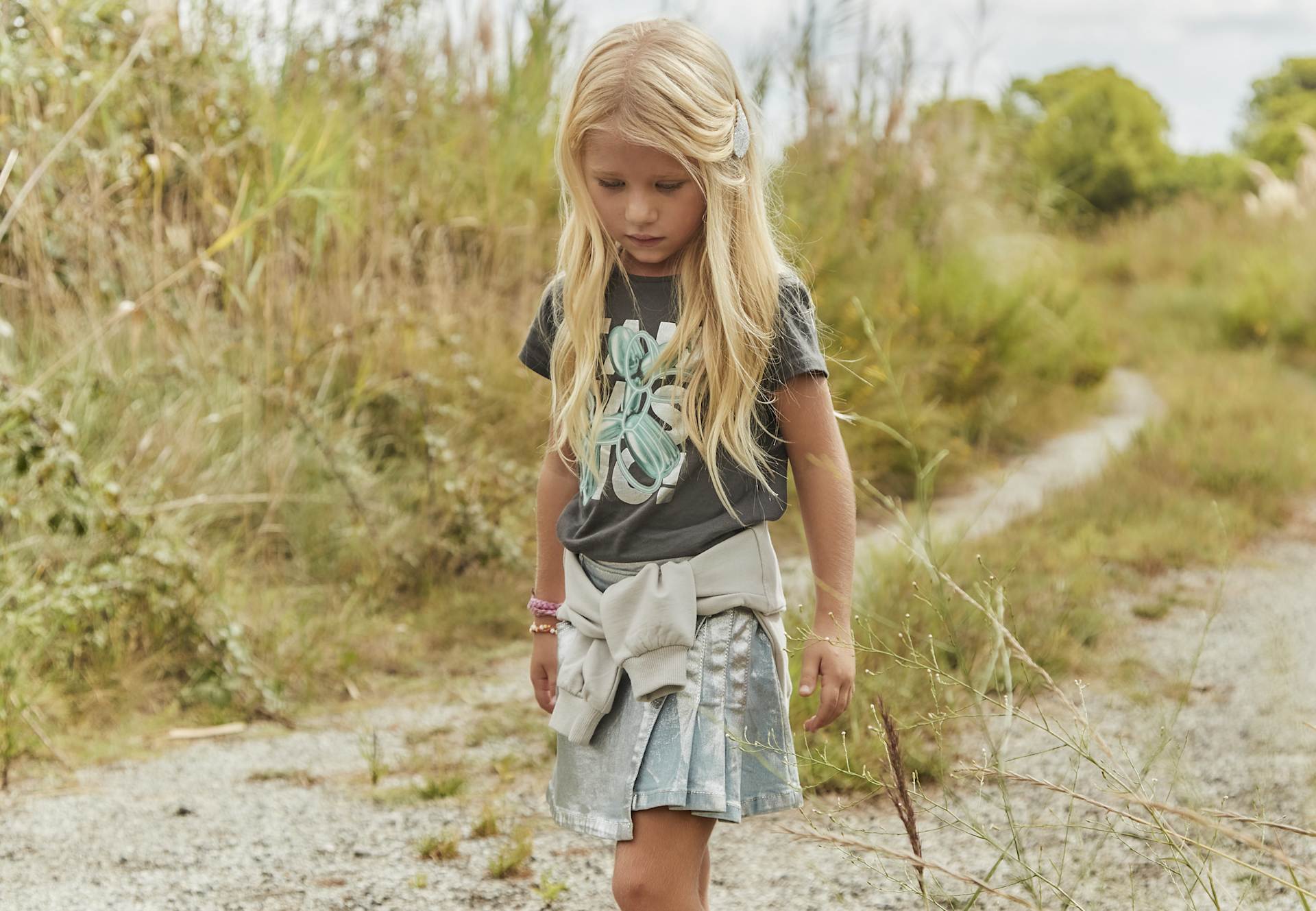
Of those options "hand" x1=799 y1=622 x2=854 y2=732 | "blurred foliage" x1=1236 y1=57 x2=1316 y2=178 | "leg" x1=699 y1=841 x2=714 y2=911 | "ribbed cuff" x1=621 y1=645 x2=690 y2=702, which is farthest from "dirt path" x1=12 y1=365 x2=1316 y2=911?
"blurred foliage" x1=1236 y1=57 x2=1316 y2=178

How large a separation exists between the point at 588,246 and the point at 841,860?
1390 mm

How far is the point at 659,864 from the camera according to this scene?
176 centimetres

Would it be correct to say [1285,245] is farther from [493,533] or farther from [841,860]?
[841,860]

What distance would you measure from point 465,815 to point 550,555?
3.25 feet

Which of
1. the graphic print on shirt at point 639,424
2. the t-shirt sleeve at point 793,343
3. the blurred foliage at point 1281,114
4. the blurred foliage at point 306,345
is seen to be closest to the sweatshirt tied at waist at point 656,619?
the graphic print on shirt at point 639,424

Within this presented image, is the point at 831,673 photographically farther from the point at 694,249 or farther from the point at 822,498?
the point at 694,249

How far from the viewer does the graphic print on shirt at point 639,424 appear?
74.5 inches

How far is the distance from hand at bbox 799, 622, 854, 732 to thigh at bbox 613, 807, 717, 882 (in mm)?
224

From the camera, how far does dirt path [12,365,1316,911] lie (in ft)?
8.15

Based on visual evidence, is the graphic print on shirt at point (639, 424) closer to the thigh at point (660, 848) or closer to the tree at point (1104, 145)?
the thigh at point (660, 848)

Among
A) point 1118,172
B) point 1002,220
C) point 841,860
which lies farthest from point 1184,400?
point 1118,172

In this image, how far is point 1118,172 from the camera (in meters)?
16.3

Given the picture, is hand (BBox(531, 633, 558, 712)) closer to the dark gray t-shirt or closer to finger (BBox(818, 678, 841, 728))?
the dark gray t-shirt

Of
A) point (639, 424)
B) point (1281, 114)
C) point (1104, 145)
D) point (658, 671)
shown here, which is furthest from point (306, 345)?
point (1281, 114)
